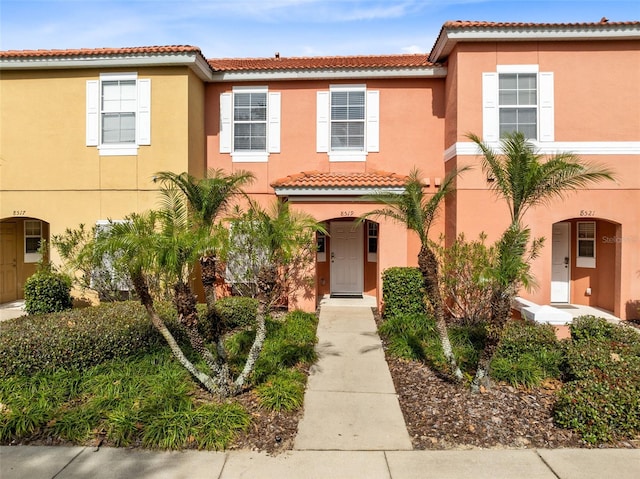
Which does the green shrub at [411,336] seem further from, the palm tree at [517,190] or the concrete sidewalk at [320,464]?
the concrete sidewalk at [320,464]

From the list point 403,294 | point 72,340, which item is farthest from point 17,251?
point 403,294

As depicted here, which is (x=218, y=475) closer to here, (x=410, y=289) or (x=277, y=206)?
(x=277, y=206)

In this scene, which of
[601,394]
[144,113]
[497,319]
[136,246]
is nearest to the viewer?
[136,246]

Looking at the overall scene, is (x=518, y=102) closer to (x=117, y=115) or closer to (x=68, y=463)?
(x=117, y=115)

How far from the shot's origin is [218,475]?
14.3 feet

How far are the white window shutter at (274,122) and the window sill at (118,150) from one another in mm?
3829

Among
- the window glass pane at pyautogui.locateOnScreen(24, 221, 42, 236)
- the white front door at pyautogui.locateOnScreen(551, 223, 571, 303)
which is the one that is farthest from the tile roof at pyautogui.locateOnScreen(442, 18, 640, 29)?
the window glass pane at pyautogui.locateOnScreen(24, 221, 42, 236)

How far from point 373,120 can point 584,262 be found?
733 cm

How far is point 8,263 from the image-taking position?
41.3 ft

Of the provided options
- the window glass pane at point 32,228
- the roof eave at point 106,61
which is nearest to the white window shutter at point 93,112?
the roof eave at point 106,61

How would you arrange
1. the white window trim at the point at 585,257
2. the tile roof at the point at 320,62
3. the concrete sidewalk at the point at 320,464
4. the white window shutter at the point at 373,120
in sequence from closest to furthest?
1. the concrete sidewalk at the point at 320,464
2. the white window trim at the point at 585,257
3. the tile roof at the point at 320,62
4. the white window shutter at the point at 373,120

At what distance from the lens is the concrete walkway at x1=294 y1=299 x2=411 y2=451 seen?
5.06 meters

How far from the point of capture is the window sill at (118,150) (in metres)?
11.1

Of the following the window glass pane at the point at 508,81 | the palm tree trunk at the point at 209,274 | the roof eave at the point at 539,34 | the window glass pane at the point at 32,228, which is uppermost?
the roof eave at the point at 539,34
